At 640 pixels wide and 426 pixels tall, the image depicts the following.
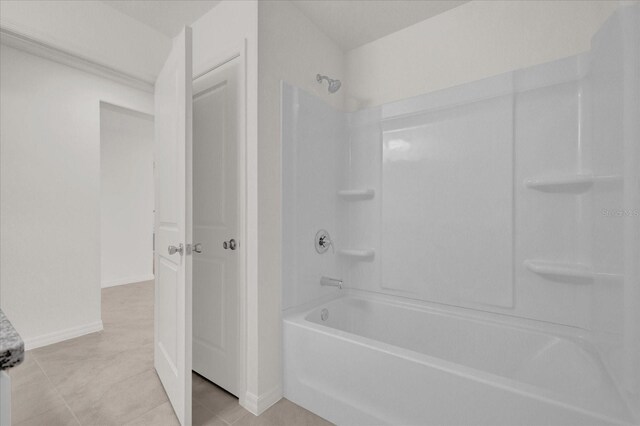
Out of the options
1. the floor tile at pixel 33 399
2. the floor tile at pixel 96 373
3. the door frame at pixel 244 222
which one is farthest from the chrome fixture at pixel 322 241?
the floor tile at pixel 33 399

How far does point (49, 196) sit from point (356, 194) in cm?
257

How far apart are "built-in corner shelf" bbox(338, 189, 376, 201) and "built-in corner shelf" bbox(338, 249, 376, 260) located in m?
0.39

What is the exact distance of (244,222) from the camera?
1800 mm

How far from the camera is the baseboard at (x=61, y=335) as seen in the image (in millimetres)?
2486

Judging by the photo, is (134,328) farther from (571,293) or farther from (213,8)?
(571,293)

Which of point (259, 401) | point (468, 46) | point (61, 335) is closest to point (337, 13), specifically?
point (468, 46)

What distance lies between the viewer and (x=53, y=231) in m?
2.67

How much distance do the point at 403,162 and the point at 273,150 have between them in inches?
36.2

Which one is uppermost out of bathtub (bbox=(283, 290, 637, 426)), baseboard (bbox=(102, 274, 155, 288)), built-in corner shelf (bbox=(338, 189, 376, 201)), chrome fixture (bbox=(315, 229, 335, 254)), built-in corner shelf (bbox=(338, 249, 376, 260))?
built-in corner shelf (bbox=(338, 189, 376, 201))

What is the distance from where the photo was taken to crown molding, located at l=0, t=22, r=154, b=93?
79.0 inches

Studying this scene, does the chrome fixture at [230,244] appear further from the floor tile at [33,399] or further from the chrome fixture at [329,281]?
the floor tile at [33,399]

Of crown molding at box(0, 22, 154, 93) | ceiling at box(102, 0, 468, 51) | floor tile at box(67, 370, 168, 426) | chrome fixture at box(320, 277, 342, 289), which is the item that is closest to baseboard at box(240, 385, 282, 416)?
floor tile at box(67, 370, 168, 426)

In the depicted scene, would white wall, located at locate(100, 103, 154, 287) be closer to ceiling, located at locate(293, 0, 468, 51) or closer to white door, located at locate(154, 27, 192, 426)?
white door, located at locate(154, 27, 192, 426)

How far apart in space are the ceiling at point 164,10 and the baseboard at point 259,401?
2362 millimetres
